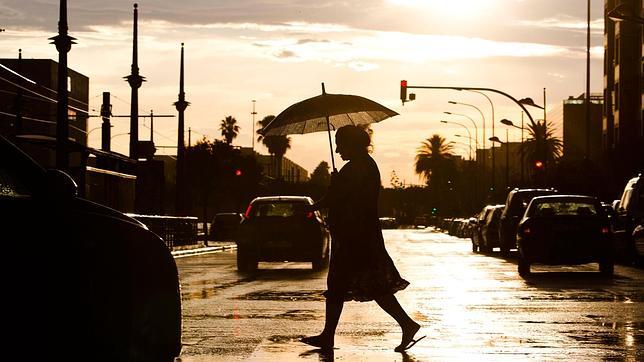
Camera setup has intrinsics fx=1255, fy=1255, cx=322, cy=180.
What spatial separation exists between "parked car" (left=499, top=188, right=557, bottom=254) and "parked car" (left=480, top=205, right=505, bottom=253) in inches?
138

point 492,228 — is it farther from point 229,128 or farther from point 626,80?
point 229,128

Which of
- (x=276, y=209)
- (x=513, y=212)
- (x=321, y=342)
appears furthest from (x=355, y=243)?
(x=513, y=212)

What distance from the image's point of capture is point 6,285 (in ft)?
14.3

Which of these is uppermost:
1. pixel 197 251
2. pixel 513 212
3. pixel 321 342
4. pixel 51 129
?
pixel 51 129

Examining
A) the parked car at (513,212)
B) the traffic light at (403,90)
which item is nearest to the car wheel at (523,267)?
the parked car at (513,212)

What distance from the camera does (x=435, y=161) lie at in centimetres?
16288

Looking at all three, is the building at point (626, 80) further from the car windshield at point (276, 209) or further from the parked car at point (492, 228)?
the car windshield at point (276, 209)

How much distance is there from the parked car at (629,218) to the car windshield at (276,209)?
23.3ft

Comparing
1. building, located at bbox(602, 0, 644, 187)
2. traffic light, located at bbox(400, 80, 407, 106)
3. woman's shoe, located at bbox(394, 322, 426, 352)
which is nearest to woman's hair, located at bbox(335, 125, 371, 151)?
woman's shoe, located at bbox(394, 322, 426, 352)

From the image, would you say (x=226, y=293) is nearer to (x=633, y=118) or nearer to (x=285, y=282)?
(x=285, y=282)

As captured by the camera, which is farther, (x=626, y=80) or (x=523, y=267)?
(x=626, y=80)

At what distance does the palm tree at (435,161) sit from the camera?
163m

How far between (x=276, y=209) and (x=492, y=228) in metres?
12.6

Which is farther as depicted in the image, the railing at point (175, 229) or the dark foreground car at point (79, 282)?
the railing at point (175, 229)
